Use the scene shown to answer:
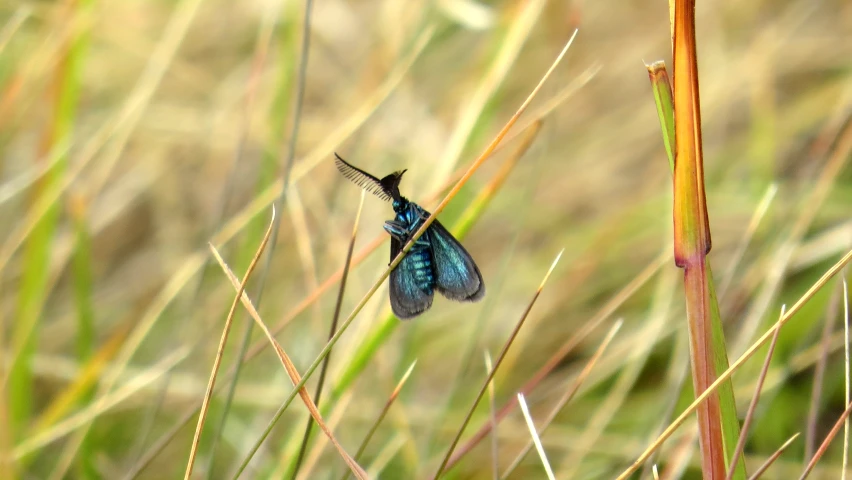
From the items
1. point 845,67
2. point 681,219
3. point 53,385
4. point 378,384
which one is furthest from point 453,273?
point 845,67

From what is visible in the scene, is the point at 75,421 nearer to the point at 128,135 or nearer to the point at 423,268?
the point at 128,135

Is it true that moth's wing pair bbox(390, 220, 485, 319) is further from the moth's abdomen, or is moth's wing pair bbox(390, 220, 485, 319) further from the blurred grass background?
the blurred grass background

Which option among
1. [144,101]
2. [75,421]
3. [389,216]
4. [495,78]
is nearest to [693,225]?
[495,78]

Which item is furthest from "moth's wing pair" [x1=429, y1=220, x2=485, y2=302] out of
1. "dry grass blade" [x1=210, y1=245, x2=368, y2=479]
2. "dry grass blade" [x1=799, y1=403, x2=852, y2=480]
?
"dry grass blade" [x1=799, y1=403, x2=852, y2=480]

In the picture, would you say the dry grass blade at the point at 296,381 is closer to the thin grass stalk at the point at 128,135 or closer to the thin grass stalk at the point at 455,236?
the thin grass stalk at the point at 455,236

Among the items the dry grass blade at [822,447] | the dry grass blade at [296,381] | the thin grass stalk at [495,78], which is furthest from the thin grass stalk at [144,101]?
the dry grass blade at [822,447]

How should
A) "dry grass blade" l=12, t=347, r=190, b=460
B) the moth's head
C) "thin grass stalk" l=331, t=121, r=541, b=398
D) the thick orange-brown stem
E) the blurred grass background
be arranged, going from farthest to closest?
the blurred grass background → "dry grass blade" l=12, t=347, r=190, b=460 → "thin grass stalk" l=331, t=121, r=541, b=398 → the moth's head → the thick orange-brown stem

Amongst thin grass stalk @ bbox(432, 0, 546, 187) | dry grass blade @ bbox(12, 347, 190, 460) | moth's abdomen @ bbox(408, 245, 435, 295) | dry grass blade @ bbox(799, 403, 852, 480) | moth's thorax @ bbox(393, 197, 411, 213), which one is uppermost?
thin grass stalk @ bbox(432, 0, 546, 187)

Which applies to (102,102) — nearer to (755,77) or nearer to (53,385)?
(53,385)
